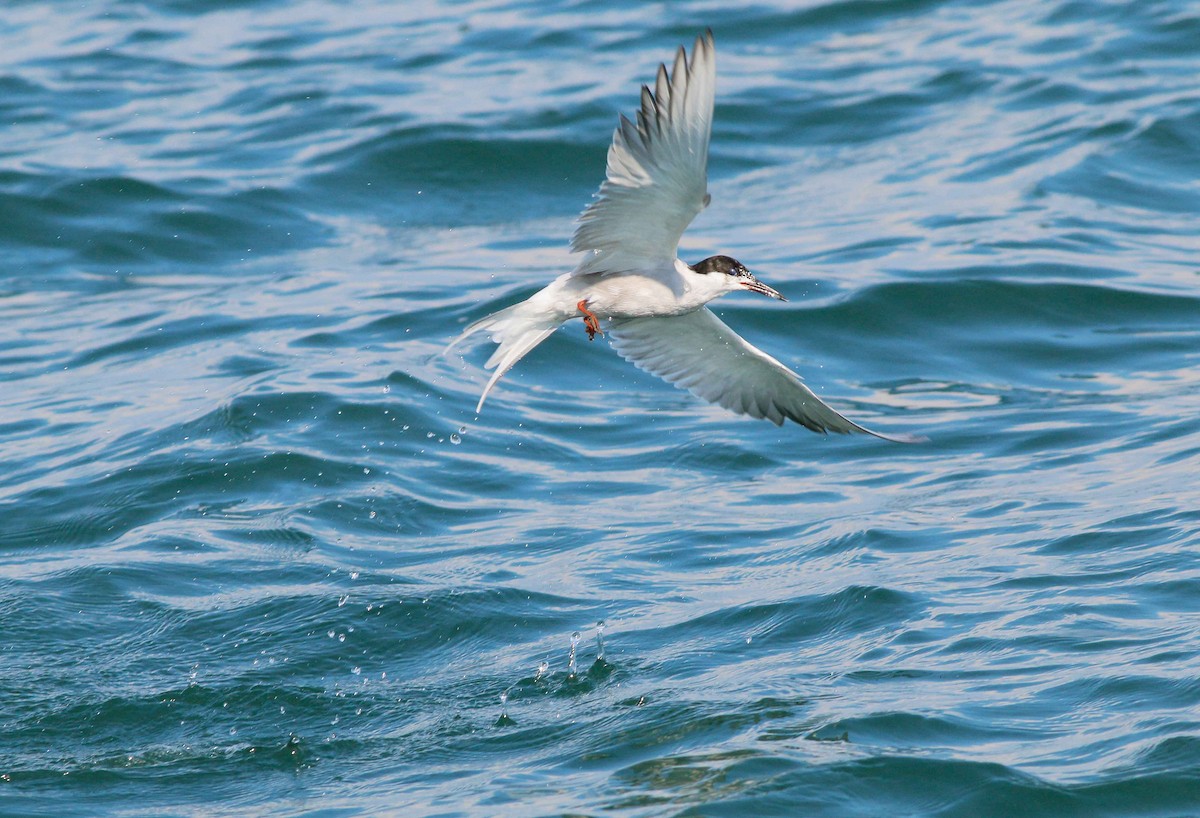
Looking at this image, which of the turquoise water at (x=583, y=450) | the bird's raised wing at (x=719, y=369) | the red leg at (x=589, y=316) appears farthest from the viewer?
the bird's raised wing at (x=719, y=369)

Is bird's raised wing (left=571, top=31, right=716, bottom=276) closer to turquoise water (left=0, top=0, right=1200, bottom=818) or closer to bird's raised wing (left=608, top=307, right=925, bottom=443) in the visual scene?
bird's raised wing (left=608, top=307, right=925, bottom=443)

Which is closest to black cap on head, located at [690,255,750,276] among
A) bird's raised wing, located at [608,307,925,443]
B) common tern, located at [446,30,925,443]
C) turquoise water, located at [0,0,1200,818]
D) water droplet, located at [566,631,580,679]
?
common tern, located at [446,30,925,443]

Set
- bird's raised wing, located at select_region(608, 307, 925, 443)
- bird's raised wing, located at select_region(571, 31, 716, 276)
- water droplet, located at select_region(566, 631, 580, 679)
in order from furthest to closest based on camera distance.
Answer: bird's raised wing, located at select_region(608, 307, 925, 443) < water droplet, located at select_region(566, 631, 580, 679) < bird's raised wing, located at select_region(571, 31, 716, 276)

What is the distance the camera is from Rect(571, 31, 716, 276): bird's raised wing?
5.72 metres

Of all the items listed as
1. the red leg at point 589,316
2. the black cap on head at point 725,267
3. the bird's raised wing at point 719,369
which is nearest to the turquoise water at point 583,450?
the bird's raised wing at point 719,369

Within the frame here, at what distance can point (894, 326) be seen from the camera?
11.4 meters

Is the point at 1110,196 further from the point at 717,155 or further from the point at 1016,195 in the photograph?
the point at 717,155

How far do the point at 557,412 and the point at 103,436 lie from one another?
9.12 feet

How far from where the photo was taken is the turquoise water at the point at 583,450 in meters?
6.21

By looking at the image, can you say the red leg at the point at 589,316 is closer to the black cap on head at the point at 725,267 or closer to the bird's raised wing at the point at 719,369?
the black cap on head at the point at 725,267

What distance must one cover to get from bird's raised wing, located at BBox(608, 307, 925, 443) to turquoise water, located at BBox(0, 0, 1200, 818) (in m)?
0.77

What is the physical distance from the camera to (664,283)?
6.67 meters

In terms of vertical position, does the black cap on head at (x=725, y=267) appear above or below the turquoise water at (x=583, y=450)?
above

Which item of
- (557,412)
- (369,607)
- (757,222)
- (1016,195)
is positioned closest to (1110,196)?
(1016,195)
